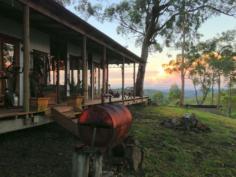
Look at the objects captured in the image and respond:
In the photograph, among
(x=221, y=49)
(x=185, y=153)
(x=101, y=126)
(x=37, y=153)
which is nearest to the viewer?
(x=101, y=126)

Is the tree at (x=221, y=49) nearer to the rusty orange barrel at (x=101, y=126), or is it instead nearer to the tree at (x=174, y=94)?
the tree at (x=174, y=94)

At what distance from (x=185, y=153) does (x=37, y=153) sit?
17.0 ft

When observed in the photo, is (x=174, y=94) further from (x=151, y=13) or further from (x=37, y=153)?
(x=37, y=153)

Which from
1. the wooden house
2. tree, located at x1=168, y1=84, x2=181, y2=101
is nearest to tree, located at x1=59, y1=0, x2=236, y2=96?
the wooden house

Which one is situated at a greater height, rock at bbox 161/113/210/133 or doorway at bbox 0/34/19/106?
doorway at bbox 0/34/19/106

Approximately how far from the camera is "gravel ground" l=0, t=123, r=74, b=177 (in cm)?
856

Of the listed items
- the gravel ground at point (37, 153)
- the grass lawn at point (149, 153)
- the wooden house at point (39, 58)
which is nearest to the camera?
the gravel ground at point (37, 153)

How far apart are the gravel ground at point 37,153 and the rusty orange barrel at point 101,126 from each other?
0.96 metres

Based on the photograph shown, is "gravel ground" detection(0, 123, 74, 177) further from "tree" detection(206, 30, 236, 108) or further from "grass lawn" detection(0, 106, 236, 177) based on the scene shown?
"tree" detection(206, 30, 236, 108)

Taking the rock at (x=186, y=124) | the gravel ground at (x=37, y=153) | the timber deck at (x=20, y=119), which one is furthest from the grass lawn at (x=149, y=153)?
the rock at (x=186, y=124)

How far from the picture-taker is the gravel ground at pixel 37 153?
8562 mm

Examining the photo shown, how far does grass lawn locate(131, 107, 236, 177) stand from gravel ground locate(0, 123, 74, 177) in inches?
92.9

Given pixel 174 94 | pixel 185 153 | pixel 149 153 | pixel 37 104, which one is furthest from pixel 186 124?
pixel 174 94

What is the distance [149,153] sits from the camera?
11727mm
